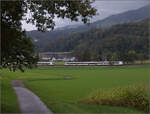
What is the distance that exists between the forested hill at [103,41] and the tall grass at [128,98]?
7991 centimetres

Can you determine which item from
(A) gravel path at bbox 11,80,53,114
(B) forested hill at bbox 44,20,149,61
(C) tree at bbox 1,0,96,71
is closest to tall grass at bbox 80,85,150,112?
(A) gravel path at bbox 11,80,53,114

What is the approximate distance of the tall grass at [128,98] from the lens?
15.5 m

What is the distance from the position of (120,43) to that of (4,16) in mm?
107727

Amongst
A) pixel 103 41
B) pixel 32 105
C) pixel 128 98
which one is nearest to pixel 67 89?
pixel 128 98

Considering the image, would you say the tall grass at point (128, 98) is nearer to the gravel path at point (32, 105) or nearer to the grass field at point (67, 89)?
the grass field at point (67, 89)

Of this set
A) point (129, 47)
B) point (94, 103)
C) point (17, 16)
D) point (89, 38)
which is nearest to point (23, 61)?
point (17, 16)

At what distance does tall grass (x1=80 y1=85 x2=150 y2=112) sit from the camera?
611 inches

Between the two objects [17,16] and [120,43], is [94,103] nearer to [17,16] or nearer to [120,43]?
[17,16]

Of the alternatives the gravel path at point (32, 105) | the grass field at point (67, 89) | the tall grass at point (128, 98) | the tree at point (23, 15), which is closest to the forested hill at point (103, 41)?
the grass field at point (67, 89)

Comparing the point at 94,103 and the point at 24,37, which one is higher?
the point at 24,37

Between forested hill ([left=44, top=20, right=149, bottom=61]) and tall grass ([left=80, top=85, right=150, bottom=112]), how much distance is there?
79909mm

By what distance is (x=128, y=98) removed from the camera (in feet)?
53.3

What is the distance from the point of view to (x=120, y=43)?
115 meters

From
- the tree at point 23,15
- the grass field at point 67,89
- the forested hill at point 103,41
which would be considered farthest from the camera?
the forested hill at point 103,41
